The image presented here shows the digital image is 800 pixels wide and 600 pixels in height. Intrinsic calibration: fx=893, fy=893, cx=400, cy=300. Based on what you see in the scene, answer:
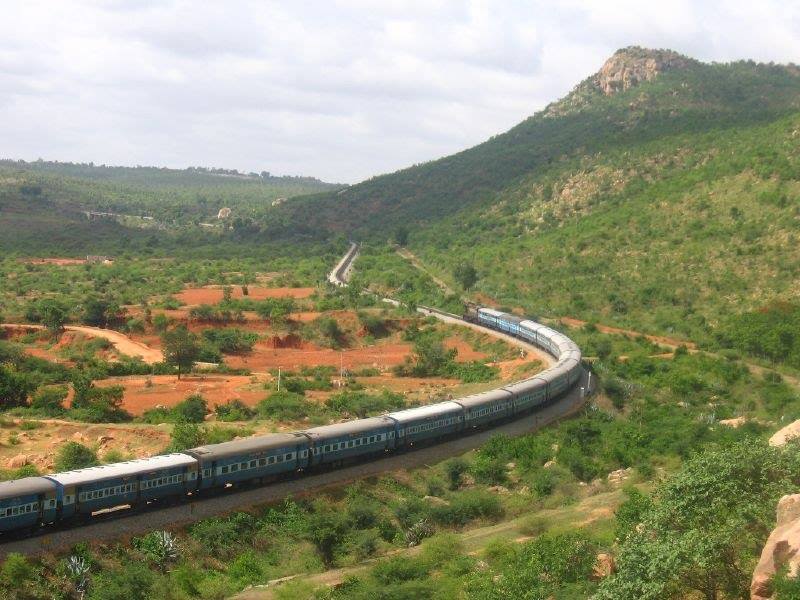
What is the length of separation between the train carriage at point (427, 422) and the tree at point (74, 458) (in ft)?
39.0

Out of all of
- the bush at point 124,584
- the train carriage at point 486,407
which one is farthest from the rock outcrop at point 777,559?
the train carriage at point 486,407

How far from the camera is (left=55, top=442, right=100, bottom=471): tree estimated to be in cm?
3319

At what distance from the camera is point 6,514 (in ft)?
80.9

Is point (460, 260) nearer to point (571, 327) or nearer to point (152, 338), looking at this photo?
point (571, 327)

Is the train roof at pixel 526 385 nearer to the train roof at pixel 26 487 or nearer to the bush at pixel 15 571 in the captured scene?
the train roof at pixel 26 487

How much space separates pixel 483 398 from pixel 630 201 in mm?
65807

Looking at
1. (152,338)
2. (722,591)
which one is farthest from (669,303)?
(722,591)

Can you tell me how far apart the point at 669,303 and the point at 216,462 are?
180 ft

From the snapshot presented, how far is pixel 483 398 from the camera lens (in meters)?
42.5

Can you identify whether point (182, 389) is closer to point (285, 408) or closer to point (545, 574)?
point (285, 408)

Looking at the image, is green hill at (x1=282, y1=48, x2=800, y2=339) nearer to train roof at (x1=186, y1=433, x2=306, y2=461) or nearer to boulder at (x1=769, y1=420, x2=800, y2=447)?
boulder at (x1=769, y1=420, x2=800, y2=447)

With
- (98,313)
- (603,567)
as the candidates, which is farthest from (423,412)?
(98,313)

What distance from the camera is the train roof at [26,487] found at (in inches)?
976

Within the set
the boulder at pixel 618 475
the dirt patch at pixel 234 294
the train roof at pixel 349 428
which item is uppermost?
the dirt patch at pixel 234 294
